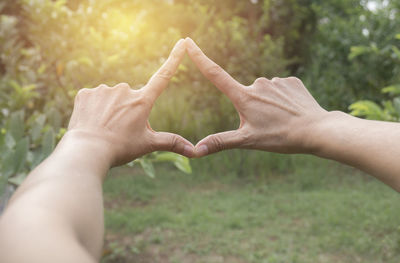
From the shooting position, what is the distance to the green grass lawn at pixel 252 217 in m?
3.24

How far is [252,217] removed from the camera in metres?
3.94

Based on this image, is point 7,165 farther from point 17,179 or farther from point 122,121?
point 122,121

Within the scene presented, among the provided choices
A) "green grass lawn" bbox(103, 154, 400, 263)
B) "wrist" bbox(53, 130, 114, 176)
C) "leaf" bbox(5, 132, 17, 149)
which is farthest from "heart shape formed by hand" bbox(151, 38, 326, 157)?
"green grass lawn" bbox(103, 154, 400, 263)

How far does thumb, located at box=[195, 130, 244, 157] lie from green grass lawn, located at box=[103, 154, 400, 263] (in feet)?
5.52

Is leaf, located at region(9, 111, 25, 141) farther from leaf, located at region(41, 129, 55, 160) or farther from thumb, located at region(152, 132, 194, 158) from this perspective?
thumb, located at region(152, 132, 194, 158)

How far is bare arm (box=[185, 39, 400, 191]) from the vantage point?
1398 millimetres

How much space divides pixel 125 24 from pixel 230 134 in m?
2.10

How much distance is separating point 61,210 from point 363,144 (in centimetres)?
100

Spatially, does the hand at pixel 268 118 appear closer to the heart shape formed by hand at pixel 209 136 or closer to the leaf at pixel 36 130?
the heart shape formed by hand at pixel 209 136

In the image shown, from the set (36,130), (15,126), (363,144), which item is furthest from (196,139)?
(363,144)

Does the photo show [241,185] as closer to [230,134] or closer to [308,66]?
[230,134]

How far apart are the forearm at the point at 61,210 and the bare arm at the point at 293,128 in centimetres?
56

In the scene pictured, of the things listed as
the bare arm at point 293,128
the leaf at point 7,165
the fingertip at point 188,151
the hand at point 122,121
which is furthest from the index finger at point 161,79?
the leaf at point 7,165

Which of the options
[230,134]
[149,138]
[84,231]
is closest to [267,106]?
[230,134]
